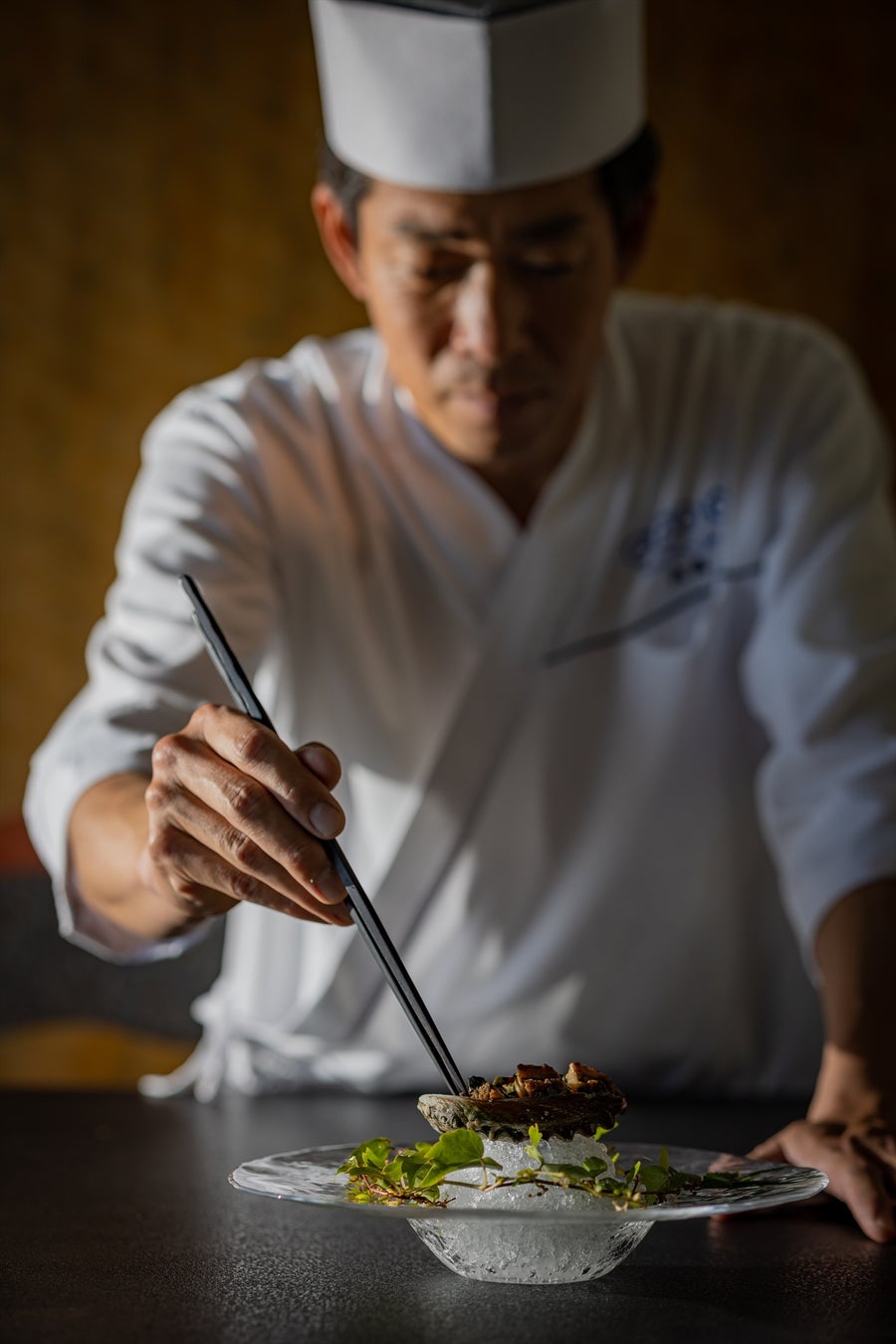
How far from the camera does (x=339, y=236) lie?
1.30 metres

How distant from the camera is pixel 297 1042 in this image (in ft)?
4.30

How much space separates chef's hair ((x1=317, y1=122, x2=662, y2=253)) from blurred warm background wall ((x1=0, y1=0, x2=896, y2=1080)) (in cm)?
103

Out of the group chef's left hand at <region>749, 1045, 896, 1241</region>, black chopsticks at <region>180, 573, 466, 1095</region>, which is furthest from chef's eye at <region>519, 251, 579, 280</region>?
chef's left hand at <region>749, 1045, 896, 1241</region>

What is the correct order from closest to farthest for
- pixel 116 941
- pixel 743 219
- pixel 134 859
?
pixel 134 859, pixel 116 941, pixel 743 219

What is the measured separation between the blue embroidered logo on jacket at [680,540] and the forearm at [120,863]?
575mm

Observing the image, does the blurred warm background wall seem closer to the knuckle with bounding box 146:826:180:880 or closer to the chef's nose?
the chef's nose

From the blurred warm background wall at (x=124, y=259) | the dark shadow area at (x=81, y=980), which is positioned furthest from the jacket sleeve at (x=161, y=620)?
the blurred warm background wall at (x=124, y=259)

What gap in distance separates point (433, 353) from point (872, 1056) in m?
0.63

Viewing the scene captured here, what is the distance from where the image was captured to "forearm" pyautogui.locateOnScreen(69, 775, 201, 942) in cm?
94

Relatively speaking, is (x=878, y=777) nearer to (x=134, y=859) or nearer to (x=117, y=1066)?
(x=134, y=859)

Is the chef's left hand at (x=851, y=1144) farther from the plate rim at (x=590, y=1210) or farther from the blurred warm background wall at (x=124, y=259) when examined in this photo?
the blurred warm background wall at (x=124, y=259)

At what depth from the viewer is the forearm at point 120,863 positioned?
0.94 meters

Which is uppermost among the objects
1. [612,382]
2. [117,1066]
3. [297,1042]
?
[612,382]

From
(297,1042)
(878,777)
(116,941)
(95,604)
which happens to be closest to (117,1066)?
(95,604)
